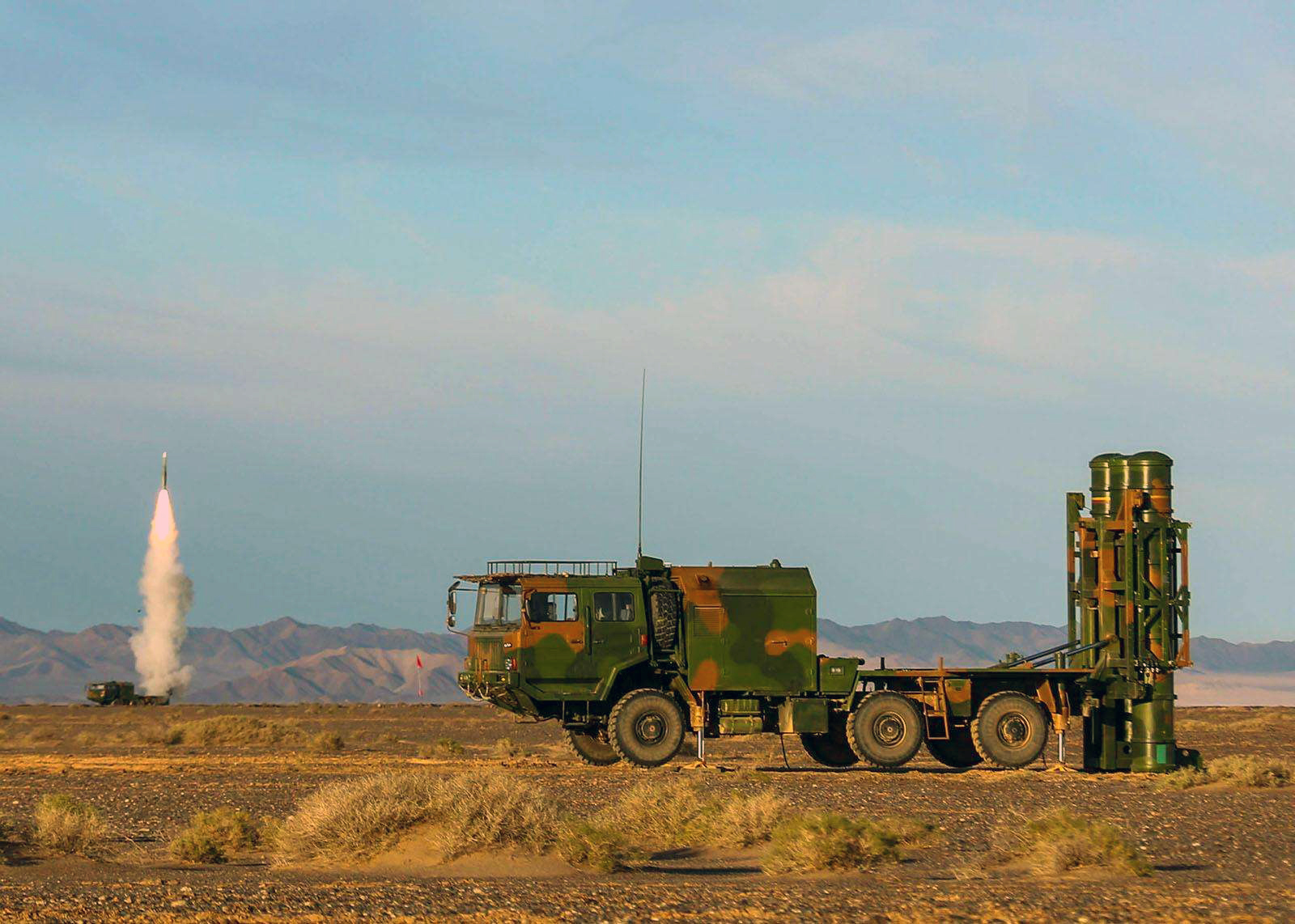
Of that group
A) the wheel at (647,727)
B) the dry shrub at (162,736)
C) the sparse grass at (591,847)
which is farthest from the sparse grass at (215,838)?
the dry shrub at (162,736)

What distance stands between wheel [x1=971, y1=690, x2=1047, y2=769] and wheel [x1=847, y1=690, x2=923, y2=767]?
1.07m

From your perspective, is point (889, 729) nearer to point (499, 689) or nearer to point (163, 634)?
point (499, 689)

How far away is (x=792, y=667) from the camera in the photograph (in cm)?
2998

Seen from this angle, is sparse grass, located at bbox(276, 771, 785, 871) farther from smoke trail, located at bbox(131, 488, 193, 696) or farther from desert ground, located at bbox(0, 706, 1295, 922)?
smoke trail, located at bbox(131, 488, 193, 696)

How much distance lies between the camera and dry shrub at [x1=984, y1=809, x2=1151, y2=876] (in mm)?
15969

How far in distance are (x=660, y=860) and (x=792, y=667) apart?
12390mm

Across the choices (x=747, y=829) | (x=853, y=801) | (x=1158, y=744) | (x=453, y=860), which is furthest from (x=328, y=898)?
(x=1158, y=744)

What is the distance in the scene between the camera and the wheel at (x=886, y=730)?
29.8 metres

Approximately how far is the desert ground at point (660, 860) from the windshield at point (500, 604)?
2482 mm

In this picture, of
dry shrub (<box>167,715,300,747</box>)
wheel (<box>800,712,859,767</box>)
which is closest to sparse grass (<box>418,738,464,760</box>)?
dry shrub (<box>167,715,300,747</box>)

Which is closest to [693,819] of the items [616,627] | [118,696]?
[616,627]

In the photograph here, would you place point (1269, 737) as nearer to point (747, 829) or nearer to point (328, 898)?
point (747, 829)

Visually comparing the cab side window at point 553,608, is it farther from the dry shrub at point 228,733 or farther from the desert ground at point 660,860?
the dry shrub at point 228,733

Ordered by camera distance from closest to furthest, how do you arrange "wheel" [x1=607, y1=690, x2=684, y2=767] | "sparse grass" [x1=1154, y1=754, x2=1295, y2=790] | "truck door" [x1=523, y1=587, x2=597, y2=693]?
1. "sparse grass" [x1=1154, y1=754, x2=1295, y2=790]
2. "truck door" [x1=523, y1=587, x2=597, y2=693]
3. "wheel" [x1=607, y1=690, x2=684, y2=767]
